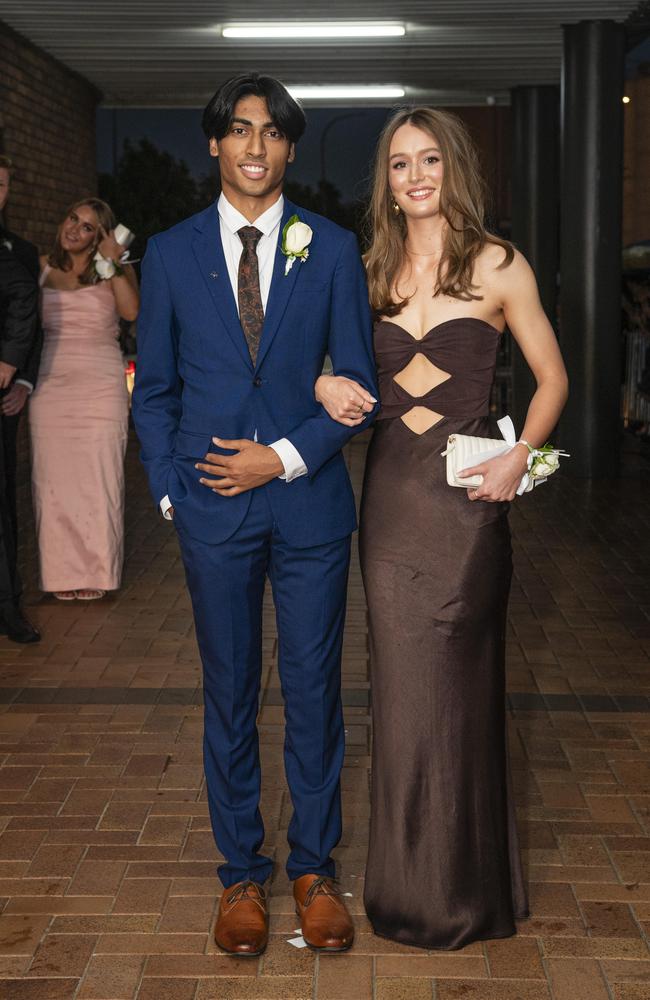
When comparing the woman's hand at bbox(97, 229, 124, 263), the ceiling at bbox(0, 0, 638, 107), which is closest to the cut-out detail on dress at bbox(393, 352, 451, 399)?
the woman's hand at bbox(97, 229, 124, 263)

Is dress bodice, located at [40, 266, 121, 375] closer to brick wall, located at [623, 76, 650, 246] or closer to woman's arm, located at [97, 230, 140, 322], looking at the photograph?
woman's arm, located at [97, 230, 140, 322]

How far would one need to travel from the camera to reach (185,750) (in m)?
5.24

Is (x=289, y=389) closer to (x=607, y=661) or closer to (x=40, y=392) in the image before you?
(x=607, y=661)

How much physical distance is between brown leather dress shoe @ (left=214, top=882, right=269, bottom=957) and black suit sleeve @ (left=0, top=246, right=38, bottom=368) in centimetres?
384

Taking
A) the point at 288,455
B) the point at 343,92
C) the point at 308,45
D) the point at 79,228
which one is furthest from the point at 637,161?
the point at 288,455

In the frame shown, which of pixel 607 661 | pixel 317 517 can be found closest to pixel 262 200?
pixel 317 517

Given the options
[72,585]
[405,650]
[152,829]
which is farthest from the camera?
[72,585]

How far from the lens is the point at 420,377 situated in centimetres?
358

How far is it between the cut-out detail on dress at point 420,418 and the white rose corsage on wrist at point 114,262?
4.25 metres

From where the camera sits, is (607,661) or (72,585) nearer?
(607,661)

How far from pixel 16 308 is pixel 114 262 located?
0.80 m

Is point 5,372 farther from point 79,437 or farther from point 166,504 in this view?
point 166,504

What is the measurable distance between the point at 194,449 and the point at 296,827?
3.57 ft

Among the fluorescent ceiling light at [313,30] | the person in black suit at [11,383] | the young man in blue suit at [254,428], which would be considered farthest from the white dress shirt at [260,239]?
the fluorescent ceiling light at [313,30]
